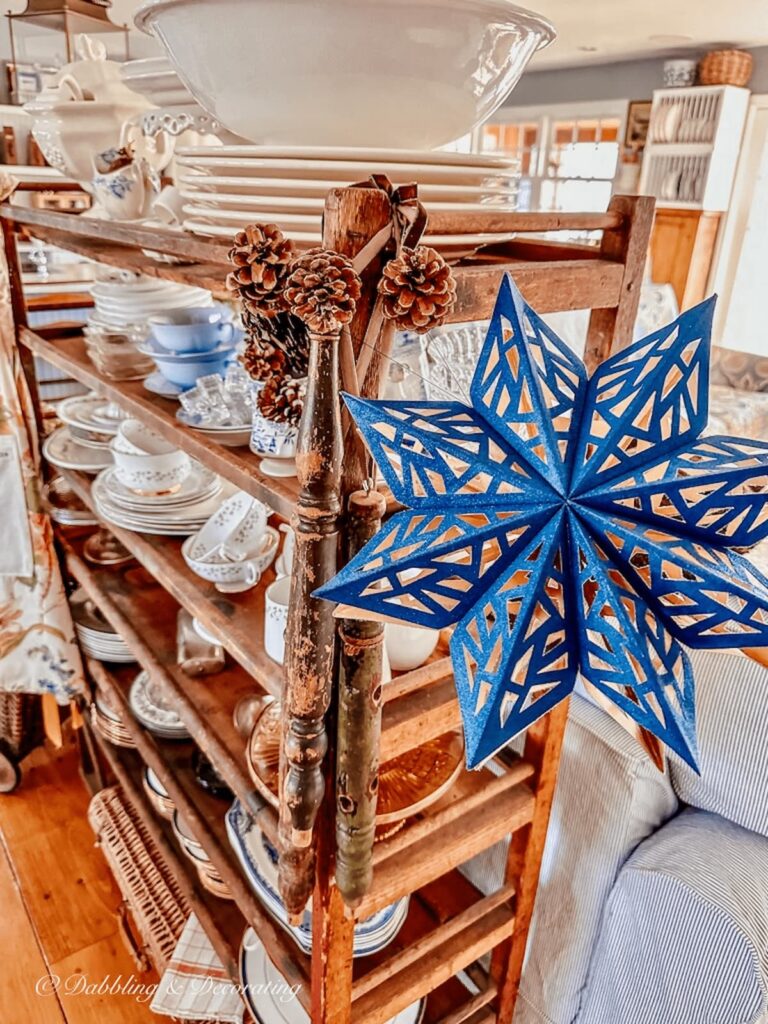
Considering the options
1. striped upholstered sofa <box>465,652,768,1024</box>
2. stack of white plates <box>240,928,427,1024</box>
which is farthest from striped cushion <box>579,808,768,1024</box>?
stack of white plates <box>240,928,427,1024</box>

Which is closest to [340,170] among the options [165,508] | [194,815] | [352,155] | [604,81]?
[352,155]

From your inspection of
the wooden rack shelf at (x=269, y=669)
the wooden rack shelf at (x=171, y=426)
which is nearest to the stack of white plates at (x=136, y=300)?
the wooden rack shelf at (x=171, y=426)

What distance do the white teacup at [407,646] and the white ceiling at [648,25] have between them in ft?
11.8

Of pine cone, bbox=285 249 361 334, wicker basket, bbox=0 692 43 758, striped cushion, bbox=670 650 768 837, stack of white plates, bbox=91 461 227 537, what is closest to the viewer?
pine cone, bbox=285 249 361 334

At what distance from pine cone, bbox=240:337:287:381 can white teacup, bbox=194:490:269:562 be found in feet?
1.26

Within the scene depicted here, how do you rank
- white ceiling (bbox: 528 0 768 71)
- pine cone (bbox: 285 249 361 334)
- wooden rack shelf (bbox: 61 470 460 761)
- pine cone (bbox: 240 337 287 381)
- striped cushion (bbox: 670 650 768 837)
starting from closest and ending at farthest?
pine cone (bbox: 285 249 361 334) → pine cone (bbox: 240 337 287 381) → wooden rack shelf (bbox: 61 470 460 761) → striped cushion (bbox: 670 650 768 837) → white ceiling (bbox: 528 0 768 71)

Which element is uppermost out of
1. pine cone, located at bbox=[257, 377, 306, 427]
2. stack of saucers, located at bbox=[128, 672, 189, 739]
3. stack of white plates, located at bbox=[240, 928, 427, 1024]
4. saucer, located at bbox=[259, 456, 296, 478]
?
pine cone, located at bbox=[257, 377, 306, 427]

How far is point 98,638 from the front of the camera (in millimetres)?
1588

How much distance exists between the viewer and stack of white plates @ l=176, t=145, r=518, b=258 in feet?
1.81

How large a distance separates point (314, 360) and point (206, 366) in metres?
0.52

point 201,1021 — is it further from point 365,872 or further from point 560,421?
point 560,421

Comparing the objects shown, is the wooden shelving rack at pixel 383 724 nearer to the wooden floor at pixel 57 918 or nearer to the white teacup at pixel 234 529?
the white teacup at pixel 234 529

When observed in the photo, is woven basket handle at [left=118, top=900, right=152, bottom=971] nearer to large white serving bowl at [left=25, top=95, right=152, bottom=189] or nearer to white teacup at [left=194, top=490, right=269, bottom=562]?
white teacup at [left=194, top=490, right=269, bottom=562]

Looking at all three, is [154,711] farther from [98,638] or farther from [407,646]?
[407,646]
